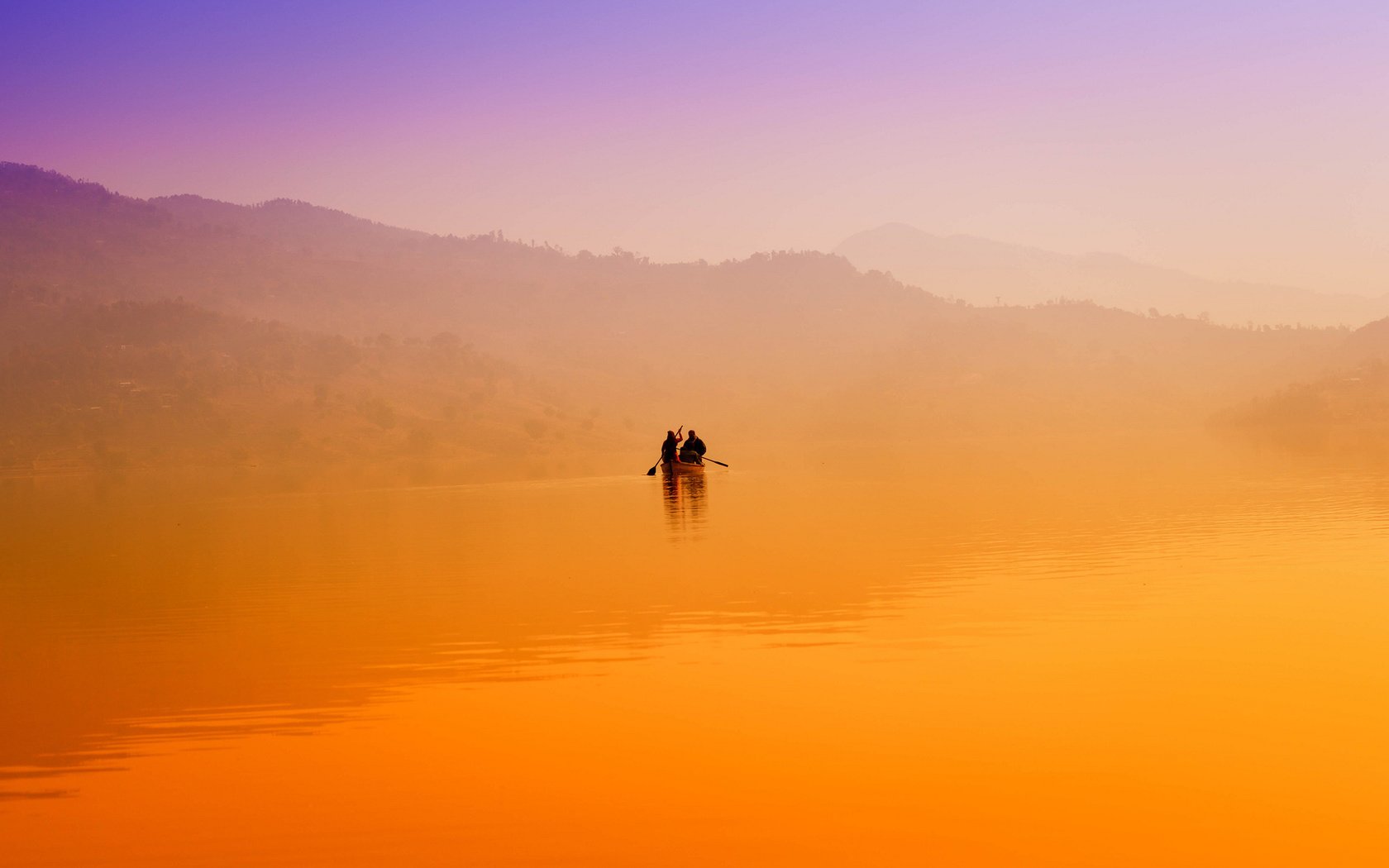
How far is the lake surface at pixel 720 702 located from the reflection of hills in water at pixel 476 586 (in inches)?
5.0

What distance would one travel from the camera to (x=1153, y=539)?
29500mm

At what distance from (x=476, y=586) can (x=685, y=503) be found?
22.0 meters

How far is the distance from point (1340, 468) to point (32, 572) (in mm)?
53797

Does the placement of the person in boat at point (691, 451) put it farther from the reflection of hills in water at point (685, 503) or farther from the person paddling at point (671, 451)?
the reflection of hills in water at point (685, 503)

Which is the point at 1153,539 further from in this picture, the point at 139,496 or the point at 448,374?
the point at 448,374

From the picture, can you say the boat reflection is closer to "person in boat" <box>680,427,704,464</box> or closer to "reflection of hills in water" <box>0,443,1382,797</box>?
"reflection of hills in water" <box>0,443,1382,797</box>

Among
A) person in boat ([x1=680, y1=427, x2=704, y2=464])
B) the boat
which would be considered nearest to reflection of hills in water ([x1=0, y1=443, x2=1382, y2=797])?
the boat

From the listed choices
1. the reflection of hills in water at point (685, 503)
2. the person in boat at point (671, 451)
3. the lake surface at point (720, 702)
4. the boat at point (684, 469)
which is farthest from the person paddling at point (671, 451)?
the lake surface at point (720, 702)

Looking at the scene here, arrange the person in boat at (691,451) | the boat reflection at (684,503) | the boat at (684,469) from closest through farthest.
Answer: the boat reflection at (684,503) → the boat at (684,469) → the person in boat at (691,451)

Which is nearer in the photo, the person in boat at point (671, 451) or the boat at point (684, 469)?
the boat at point (684, 469)

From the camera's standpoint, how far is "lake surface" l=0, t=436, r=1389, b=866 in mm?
10430

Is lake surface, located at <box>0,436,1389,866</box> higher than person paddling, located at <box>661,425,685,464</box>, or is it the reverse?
person paddling, located at <box>661,425,685,464</box>

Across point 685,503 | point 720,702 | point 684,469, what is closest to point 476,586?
point 720,702

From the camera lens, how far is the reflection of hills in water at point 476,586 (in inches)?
644
